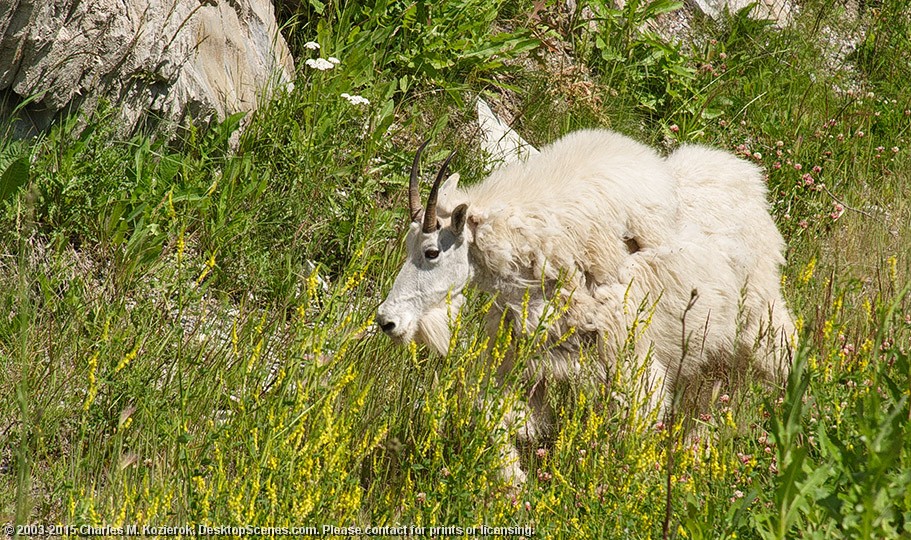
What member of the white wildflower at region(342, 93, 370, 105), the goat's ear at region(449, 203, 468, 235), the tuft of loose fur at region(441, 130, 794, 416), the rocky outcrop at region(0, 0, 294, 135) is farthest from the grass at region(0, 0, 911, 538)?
the goat's ear at region(449, 203, 468, 235)

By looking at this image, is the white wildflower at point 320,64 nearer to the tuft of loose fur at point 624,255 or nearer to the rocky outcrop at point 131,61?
the rocky outcrop at point 131,61

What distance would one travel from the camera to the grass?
3170 millimetres

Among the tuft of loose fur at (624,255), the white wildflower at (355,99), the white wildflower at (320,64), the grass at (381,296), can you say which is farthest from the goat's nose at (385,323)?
the white wildflower at (320,64)

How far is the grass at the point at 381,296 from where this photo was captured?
10.4 feet

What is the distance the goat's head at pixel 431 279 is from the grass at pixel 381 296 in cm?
17

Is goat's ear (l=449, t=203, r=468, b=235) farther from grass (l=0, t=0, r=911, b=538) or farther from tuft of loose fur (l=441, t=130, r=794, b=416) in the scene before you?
grass (l=0, t=0, r=911, b=538)

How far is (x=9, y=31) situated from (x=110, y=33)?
61 cm

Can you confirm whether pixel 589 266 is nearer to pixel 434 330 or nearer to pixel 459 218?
pixel 459 218

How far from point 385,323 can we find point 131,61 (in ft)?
7.72

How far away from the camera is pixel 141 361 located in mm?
4520

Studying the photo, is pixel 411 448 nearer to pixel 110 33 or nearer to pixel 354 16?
pixel 110 33

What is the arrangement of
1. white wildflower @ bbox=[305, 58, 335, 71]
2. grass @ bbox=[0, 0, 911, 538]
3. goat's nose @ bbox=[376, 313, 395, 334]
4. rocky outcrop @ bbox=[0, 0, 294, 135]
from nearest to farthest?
grass @ bbox=[0, 0, 911, 538], goat's nose @ bbox=[376, 313, 395, 334], rocky outcrop @ bbox=[0, 0, 294, 135], white wildflower @ bbox=[305, 58, 335, 71]

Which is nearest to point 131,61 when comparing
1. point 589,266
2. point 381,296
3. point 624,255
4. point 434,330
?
point 381,296

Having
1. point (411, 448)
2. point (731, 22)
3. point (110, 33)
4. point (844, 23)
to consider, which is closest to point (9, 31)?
point (110, 33)
